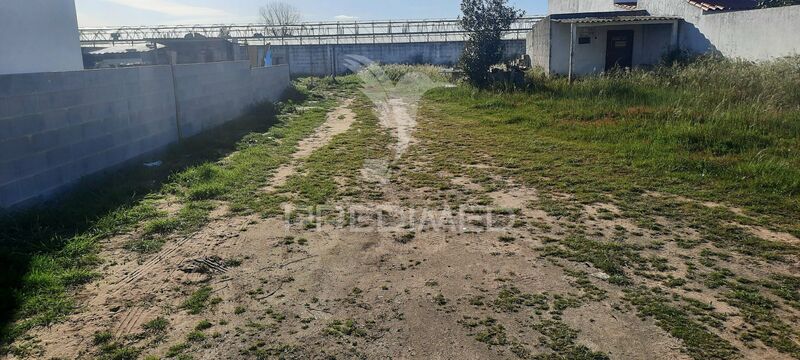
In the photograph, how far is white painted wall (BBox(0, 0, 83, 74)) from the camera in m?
8.42

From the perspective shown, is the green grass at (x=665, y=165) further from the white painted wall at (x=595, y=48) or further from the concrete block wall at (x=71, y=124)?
the concrete block wall at (x=71, y=124)

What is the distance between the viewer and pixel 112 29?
3262 cm

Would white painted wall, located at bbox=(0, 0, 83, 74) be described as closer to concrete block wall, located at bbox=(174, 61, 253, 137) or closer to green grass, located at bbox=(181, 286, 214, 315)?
concrete block wall, located at bbox=(174, 61, 253, 137)

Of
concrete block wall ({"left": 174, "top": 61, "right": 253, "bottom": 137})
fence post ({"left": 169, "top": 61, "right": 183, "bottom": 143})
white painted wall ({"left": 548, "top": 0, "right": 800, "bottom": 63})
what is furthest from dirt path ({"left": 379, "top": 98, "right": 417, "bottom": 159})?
white painted wall ({"left": 548, "top": 0, "right": 800, "bottom": 63})

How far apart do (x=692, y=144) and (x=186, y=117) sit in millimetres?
7882

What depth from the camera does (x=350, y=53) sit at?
29.2 meters

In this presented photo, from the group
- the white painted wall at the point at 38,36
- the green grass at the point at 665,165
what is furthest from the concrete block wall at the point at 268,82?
the green grass at the point at 665,165

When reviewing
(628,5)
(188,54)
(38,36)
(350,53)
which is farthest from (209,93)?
(350,53)

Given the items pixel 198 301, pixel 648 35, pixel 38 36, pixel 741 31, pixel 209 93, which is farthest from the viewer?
pixel 648 35

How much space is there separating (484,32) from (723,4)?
6805 millimetres

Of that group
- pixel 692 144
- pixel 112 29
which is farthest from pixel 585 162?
pixel 112 29

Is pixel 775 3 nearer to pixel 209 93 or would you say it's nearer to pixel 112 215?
pixel 209 93

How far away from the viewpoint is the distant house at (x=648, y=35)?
41.5ft

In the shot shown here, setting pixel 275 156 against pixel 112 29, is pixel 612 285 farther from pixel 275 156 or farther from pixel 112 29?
pixel 112 29
